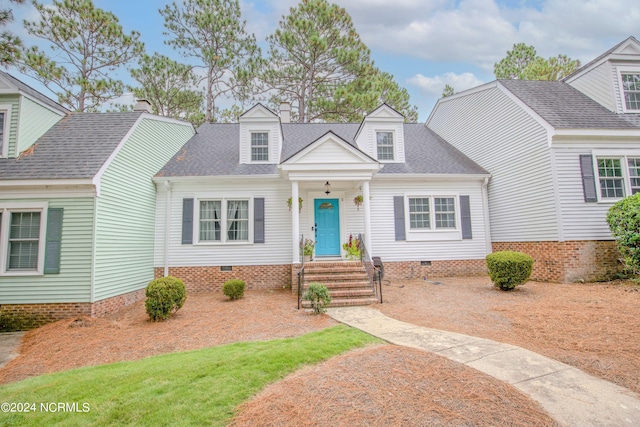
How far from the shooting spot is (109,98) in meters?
18.0

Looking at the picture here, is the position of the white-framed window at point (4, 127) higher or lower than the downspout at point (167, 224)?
higher

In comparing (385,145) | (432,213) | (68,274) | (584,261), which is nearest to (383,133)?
(385,145)

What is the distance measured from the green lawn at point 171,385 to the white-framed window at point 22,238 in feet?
14.5

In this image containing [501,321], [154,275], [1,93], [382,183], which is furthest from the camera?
[382,183]

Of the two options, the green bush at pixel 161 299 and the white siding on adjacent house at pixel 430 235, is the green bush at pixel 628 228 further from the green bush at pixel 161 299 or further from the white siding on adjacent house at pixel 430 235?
the green bush at pixel 161 299

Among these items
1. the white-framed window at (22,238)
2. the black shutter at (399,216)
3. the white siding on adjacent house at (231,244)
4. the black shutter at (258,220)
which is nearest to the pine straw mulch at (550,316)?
the black shutter at (399,216)

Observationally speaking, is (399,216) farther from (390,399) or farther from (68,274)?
(68,274)

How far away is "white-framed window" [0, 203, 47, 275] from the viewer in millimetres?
7297

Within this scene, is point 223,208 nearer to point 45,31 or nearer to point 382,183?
point 382,183

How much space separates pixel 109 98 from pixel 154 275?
1362cm

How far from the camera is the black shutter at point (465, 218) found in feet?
37.4

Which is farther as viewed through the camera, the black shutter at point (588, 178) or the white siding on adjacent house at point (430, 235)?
the white siding on adjacent house at point (430, 235)

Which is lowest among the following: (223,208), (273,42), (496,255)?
(496,255)

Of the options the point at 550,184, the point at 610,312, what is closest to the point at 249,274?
the point at 610,312
